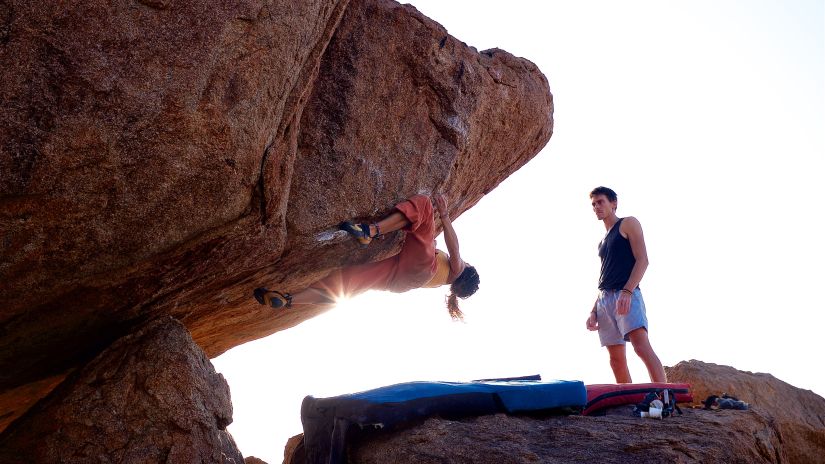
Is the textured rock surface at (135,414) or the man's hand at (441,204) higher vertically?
the man's hand at (441,204)

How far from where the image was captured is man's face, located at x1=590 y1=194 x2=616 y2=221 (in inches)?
329

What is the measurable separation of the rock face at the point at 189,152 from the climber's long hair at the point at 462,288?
1043mm

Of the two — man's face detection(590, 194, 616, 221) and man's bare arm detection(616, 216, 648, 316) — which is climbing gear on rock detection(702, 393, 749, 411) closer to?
man's bare arm detection(616, 216, 648, 316)

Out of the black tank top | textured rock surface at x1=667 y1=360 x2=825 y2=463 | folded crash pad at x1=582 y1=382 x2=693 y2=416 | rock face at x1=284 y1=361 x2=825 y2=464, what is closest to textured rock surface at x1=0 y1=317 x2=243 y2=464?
rock face at x1=284 y1=361 x2=825 y2=464

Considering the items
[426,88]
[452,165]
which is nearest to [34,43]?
[426,88]

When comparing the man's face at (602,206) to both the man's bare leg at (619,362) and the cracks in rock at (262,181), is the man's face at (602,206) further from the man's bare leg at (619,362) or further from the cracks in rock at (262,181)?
the cracks in rock at (262,181)

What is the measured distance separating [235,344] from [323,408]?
4.39m

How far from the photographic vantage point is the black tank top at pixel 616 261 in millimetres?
7852

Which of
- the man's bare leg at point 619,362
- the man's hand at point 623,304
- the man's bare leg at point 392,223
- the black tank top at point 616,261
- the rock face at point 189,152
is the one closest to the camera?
the rock face at point 189,152

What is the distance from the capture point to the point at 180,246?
5426mm

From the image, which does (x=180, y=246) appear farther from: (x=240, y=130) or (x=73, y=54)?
(x=73, y=54)

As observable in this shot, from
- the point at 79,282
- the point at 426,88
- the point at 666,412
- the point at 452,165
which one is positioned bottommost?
the point at 666,412

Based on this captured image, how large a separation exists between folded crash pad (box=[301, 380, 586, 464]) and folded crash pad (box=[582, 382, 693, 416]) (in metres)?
0.43

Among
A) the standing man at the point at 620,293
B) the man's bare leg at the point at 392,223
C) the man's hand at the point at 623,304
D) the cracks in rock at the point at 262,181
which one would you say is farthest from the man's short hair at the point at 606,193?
the cracks in rock at the point at 262,181
